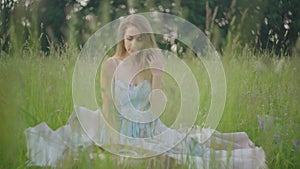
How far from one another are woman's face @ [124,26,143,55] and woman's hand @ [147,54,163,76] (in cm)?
9

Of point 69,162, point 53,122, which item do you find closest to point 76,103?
point 53,122

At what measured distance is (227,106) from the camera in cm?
257

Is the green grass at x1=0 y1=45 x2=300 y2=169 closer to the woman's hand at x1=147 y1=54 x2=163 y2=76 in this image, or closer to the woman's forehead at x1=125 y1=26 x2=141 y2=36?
the woman's hand at x1=147 y1=54 x2=163 y2=76

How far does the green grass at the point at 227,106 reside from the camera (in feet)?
4.46

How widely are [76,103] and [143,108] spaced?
44 cm

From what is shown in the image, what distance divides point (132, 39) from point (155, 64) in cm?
18

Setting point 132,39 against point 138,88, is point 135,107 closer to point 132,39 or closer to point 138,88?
point 138,88

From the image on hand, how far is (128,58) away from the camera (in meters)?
2.35

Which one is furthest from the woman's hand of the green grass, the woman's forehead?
the green grass

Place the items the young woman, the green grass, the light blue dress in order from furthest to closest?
1. the young woman
2. the light blue dress
3. the green grass

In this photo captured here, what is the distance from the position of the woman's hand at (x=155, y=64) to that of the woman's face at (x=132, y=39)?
88 mm

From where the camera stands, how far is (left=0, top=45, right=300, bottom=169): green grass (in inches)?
53.6

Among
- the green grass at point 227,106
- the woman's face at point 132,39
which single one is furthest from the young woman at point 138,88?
the green grass at point 227,106

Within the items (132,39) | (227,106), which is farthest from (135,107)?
(227,106)
